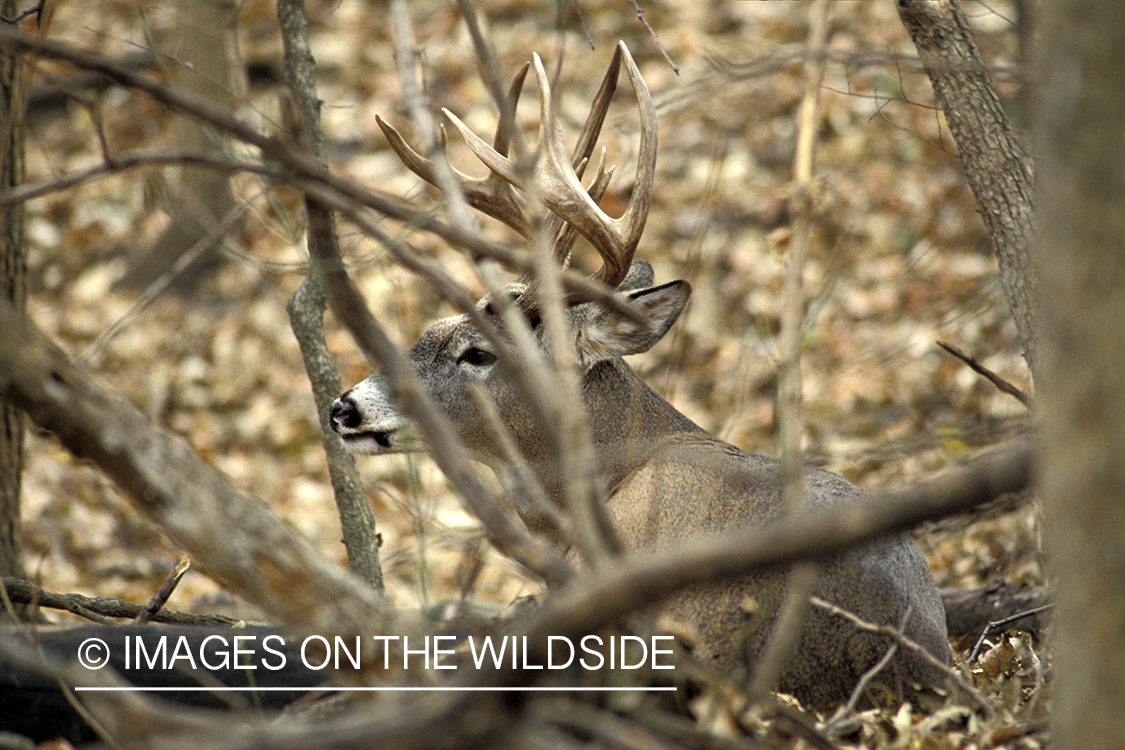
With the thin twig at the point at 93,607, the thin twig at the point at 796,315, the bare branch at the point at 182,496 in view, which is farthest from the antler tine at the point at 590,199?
the bare branch at the point at 182,496

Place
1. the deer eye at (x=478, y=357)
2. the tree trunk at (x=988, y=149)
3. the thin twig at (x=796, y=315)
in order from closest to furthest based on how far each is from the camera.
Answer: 1. the thin twig at (x=796, y=315)
2. the tree trunk at (x=988, y=149)
3. the deer eye at (x=478, y=357)

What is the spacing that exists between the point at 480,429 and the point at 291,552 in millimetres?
2396

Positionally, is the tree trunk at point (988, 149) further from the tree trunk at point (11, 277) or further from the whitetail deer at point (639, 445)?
the tree trunk at point (11, 277)

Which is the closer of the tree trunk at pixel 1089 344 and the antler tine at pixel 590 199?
the tree trunk at pixel 1089 344

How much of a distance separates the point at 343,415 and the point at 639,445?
1173 mm

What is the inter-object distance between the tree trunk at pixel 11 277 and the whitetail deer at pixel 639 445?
1287mm

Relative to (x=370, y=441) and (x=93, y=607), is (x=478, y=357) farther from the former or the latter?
(x=93, y=607)

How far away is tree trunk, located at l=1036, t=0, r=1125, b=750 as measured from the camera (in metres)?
1.44

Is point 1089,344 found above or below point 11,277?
below

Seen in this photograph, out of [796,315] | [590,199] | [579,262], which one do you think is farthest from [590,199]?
[579,262]

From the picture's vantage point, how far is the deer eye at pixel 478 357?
14.5ft

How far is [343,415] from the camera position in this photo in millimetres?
4188

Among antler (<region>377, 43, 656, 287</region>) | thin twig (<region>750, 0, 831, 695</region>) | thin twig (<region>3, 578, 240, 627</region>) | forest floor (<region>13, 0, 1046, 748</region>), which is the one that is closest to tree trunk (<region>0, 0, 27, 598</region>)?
thin twig (<region>3, 578, 240, 627</region>)

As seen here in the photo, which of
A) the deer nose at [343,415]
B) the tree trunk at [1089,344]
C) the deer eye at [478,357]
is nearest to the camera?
the tree trunk at [1089,344]
